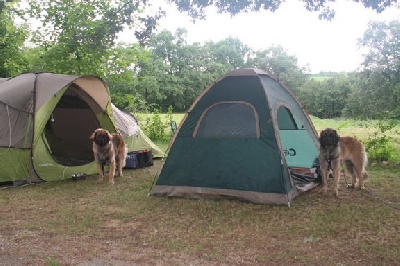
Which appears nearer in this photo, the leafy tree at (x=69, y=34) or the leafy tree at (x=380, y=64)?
the leafy tree at (x=69, y=34)

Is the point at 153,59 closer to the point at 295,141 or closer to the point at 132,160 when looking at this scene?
the point at 132,160

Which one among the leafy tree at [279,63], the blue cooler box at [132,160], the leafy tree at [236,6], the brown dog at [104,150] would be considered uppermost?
the leafy tree at [279,63]

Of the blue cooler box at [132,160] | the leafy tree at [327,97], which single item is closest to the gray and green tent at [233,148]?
the blue cooler box at [132,160]

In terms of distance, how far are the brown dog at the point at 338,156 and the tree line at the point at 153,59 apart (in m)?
1.59

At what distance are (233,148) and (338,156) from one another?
1.72 metres

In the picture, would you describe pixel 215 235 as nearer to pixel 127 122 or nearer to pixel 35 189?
pixel 35 189

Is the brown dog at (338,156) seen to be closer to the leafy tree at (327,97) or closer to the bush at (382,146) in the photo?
the bush at (382,146)

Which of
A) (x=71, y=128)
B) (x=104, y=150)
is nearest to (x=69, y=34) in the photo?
(x=71, y=128)

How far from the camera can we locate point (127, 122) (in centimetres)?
973

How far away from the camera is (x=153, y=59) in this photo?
50.2m

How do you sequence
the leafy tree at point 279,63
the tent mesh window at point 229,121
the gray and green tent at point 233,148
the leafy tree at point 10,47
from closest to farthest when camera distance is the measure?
1. the gray and green tent at point 233,148
2. the tent mesh window at point 229,121
3. the leafy tree at point 10,47
4. the leafy tree at point 279,63

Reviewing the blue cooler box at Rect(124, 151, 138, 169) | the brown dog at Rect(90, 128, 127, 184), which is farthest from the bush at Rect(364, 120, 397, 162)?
the brown dog at Rect(90, 128, 127, 184)

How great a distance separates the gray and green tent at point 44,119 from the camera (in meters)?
7.13

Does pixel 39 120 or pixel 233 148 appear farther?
pixel 39 120
